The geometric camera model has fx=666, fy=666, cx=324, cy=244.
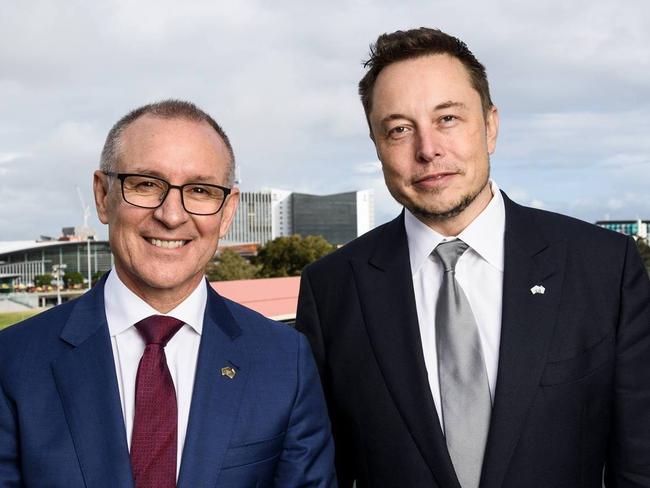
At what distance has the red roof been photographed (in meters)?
23.1

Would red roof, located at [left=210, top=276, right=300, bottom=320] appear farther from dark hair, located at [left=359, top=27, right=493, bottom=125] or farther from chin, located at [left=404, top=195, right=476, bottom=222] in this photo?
chin, located at [left=404, top=195, right=476, bottom=222]

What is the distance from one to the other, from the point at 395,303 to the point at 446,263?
292 millimetres

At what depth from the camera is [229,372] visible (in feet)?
8.26

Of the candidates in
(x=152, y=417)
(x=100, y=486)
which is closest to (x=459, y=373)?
(x=152, y=417)

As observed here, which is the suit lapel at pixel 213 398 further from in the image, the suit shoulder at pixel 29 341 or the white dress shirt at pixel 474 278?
the white dress shirt at pixel 474 278

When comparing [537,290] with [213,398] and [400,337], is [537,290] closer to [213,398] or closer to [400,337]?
[400,337]

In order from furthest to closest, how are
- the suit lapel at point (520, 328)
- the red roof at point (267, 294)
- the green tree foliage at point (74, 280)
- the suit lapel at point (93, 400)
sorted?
the green tree foliage at point (74, 280), the red roof at point (267, 294), the suit lapel at point (520, 328), the suit lapel at point (93, 400)

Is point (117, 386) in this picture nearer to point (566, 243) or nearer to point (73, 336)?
point (73, 336)

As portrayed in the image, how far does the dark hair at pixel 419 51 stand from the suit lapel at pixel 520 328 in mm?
635

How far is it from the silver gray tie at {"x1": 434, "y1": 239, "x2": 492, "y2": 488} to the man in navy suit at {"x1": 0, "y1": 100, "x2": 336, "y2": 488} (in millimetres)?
508

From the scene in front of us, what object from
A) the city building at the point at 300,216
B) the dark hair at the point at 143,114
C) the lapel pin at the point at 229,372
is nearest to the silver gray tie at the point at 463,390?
the lapel pin at the point at 229,372

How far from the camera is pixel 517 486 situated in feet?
8.76

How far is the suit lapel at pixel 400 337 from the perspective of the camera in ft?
8.79

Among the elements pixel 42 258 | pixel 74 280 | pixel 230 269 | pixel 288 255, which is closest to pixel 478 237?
pixel 288 255
